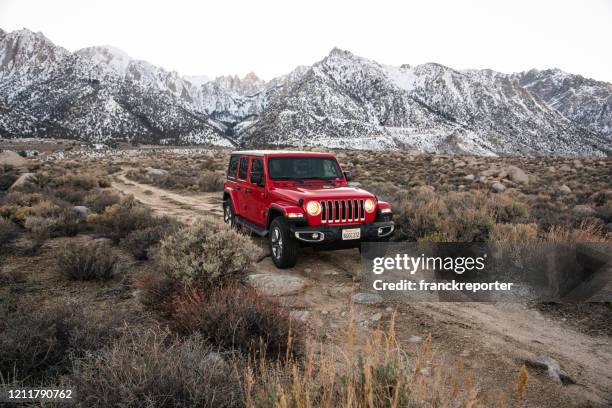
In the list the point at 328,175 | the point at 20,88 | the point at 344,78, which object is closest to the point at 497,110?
the point at 344,78

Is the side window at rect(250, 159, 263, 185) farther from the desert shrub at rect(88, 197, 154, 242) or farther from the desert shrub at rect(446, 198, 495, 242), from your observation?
the desert shrub at rect(446, 198, 495, 242)

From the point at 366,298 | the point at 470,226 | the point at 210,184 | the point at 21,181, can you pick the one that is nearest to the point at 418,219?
the point at 470,226

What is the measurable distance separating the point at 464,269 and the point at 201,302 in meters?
4.71

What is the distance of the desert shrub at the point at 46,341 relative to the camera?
2.83m

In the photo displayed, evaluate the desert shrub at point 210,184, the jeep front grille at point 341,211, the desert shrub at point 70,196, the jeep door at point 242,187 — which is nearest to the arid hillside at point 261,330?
the jeep door at point 242,187

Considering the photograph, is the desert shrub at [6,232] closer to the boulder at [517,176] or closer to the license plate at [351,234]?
the license plate at [351,234]

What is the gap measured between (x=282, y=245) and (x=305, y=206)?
32.2 inches

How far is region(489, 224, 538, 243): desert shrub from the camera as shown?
6464 millimetres

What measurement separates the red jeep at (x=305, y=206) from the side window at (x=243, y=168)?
0.10m

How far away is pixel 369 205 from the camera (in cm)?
634

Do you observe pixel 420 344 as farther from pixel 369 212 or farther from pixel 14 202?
pixel 14 202

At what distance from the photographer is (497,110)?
509 feet

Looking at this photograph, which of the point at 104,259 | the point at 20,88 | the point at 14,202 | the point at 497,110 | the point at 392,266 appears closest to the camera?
the point at 104,259

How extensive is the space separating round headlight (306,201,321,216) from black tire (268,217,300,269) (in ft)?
1.50
